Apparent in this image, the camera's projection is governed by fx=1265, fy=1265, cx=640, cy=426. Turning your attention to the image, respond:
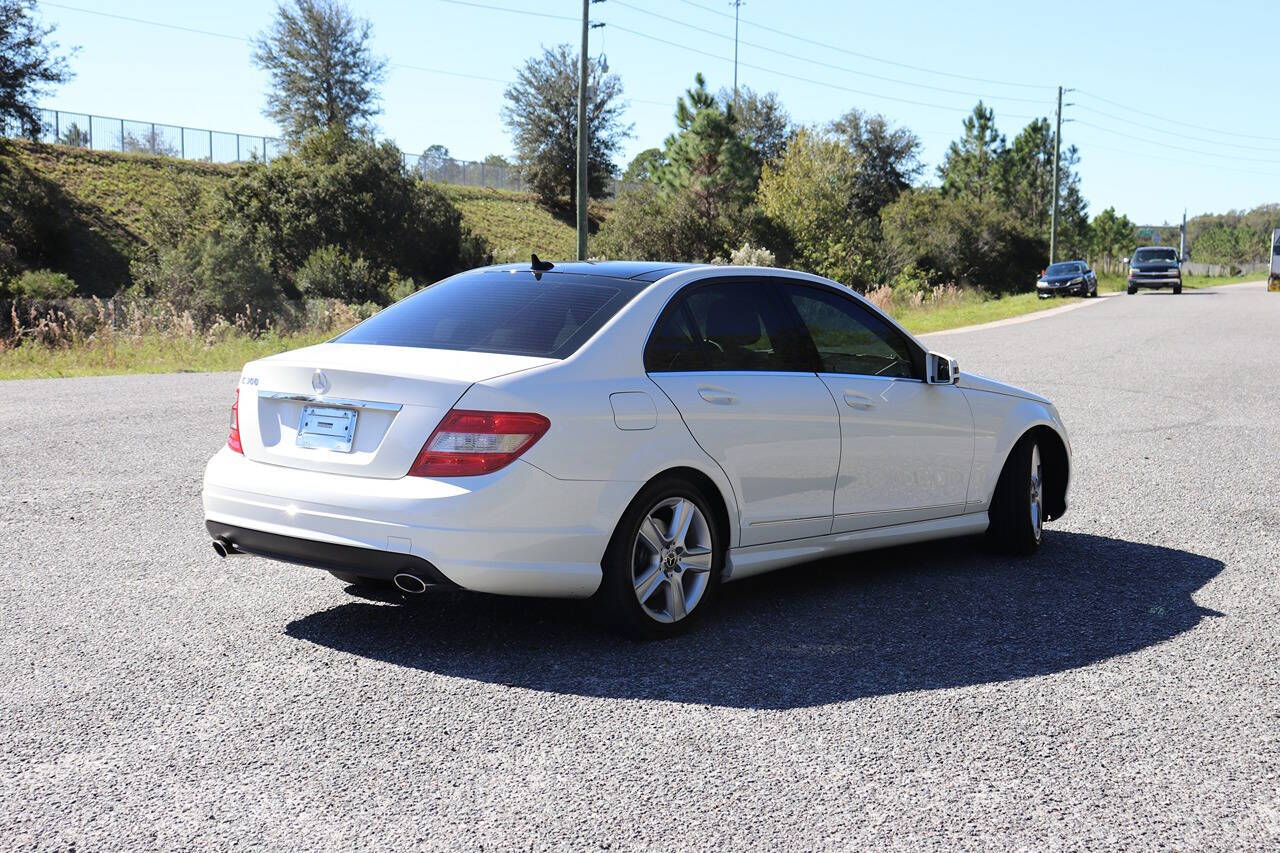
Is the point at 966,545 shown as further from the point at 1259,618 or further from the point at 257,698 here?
the point at 257,698

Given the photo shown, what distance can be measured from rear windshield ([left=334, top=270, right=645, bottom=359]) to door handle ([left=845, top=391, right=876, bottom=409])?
3.90ft

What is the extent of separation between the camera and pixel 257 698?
436 centimetres

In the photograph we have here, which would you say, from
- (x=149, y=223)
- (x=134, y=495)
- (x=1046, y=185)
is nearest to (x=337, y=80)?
(x=149, y=223)

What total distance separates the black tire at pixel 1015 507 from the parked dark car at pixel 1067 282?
45761 mm

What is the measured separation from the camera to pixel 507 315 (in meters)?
5.32

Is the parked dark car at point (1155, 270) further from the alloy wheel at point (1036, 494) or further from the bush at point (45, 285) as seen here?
the alloy wheel at point (1036, 494)

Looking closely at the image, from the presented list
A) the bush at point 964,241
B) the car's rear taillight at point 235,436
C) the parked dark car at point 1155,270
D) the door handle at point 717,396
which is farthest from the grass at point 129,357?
the bush at point 964,241

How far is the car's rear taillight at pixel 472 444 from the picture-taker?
4582mm

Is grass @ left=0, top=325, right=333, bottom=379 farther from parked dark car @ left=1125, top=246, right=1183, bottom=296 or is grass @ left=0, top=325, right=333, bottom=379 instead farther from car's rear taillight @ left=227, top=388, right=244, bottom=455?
parked dark car @ left=1125, top=246, right=1183, bottom=296

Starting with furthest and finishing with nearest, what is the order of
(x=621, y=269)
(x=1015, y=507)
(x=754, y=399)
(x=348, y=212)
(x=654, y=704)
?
(x=348, y=212) → (x=1015, y=507) → (x=621, y=269) → (x=754, y=399) → (x=654, y=704)

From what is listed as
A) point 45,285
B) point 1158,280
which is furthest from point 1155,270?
point 45,285

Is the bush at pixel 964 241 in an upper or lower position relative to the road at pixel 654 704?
upper

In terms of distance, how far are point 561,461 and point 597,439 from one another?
185 millimetres

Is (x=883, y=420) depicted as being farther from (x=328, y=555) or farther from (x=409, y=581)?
(x=328, y=555)
